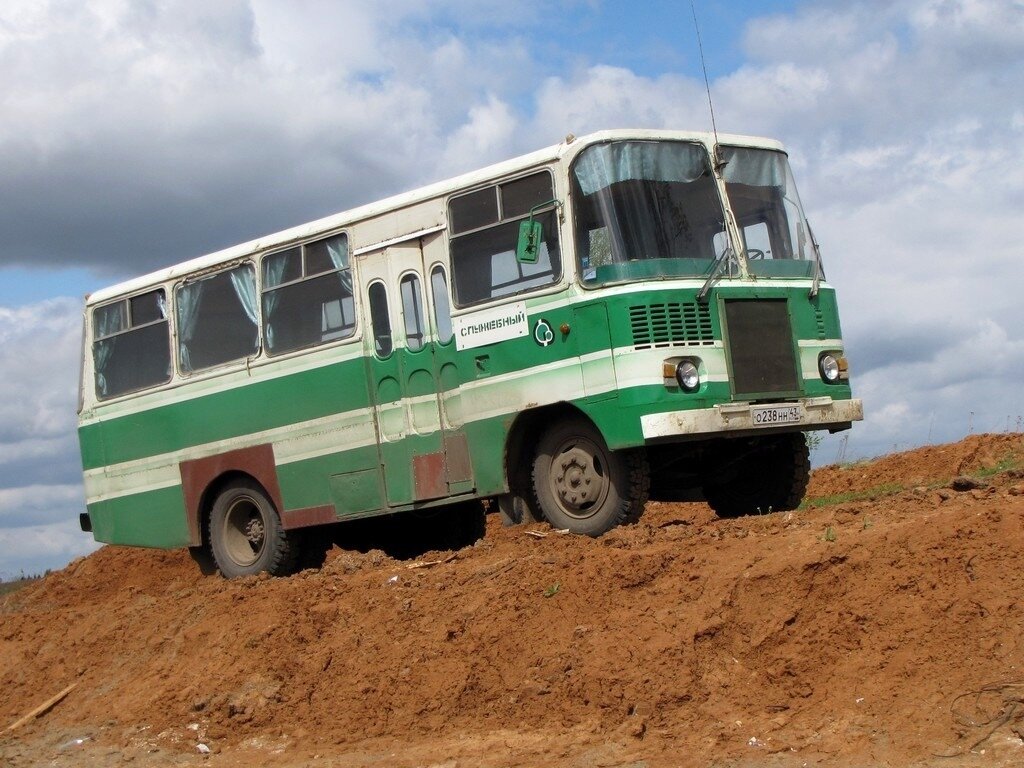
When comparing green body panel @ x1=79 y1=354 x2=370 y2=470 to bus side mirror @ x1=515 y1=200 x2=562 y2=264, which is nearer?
A: bus side mirror @ x1=515 y1=200 x2=562 y2=264

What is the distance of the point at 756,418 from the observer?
11.0 meters

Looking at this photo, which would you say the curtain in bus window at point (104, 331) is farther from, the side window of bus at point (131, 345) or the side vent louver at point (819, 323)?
the side vent louver at point (819, 323)

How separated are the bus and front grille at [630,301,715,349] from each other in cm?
2

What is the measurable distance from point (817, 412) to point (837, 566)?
10.0ft

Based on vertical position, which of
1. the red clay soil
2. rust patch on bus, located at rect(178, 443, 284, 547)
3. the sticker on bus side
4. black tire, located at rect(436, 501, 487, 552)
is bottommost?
the red clay soil

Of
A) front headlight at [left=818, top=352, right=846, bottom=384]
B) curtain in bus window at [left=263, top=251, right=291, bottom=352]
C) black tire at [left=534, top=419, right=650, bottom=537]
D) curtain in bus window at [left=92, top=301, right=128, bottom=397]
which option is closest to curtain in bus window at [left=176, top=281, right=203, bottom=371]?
curtain in bus window at [left=92, top=301, right=128, bottom=397]

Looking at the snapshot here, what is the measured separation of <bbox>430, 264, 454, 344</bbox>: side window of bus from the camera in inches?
473

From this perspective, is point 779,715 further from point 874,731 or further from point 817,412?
point 817,412

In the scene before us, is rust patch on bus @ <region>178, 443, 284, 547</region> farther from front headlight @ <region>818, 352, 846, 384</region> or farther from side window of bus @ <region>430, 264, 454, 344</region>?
front headlight @ <region>818, 352, 846, 384</region>

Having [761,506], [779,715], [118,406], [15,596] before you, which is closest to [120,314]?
[118,406]

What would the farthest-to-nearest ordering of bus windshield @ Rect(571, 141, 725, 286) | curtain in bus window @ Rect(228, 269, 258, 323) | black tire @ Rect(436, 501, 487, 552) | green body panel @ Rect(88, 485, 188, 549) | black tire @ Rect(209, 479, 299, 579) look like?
1. black tire @ Rect(436, 501, 487, 552)
2. green body panel @ Rect(88, 485, 188, 549)
3. black tire @ Rect(209, 479, 299, 579)
4. curtain in bus window @ Rect(228, 269, 258, 323)
5. bus windshield @ Rect(571, 141, 725, 286)

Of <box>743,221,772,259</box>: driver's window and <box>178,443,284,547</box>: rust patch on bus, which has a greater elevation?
<box>743,221,772,259</box>: driver's window

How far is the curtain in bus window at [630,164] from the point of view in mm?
10969

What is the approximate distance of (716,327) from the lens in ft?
35.9
